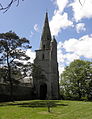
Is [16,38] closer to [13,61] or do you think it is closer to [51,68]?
[13,61]

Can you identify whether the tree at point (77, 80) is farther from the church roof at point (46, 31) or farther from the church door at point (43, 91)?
the church roof at point (46, 31)

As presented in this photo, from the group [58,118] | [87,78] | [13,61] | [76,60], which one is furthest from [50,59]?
[58,118]

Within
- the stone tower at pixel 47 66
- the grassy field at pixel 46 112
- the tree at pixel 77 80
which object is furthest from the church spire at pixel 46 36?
the grassy field at pixel 46 112

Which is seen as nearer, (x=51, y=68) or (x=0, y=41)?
(x=0, y=41)

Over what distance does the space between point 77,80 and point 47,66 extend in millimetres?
8392

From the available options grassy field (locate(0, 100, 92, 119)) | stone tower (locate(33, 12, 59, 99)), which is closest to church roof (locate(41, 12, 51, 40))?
stone tower (locate(33, 12, 59, 99))

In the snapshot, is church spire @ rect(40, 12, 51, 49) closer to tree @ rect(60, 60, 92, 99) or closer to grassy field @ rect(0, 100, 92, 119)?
tree @ rect(60, 60, 92, 99)

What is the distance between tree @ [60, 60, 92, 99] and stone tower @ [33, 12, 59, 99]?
9.13 feet

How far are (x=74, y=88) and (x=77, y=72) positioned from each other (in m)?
4.03

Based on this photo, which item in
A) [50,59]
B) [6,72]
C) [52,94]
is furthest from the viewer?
[50,59]

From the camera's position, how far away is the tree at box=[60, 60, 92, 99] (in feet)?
148

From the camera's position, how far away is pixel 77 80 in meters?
46.0

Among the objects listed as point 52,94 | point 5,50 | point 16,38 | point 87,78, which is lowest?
point 52,94

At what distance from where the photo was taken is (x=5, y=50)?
29.5 meters
